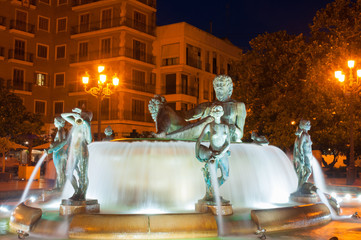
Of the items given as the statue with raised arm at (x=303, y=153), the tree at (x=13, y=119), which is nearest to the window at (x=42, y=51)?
the tree at (x=13, y=119)

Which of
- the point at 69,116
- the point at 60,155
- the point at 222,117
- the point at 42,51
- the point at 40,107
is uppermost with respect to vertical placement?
the point at 42,51

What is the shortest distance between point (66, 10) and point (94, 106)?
11.6 m

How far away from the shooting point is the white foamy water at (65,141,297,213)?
7789 mm

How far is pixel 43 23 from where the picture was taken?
4625 centimetres

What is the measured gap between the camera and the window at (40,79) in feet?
148

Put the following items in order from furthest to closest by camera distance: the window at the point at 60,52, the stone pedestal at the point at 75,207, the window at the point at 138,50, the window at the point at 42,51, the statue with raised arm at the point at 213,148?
1. the window at the point at 60,52
2. the window at the point at 42,51
3. the window at the point at 138,50
4. the statue with raised arm at the point at 213,148
5. the stone pedestal at the point at 75,207

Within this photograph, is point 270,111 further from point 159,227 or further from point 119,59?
point 159,227

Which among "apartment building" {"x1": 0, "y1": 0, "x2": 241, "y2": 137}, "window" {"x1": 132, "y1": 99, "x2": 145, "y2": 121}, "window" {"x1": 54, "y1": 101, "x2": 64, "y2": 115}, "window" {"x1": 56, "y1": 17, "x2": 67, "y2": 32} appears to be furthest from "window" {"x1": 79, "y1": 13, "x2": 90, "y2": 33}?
"window" {"x1": 132, "y1": 99, "x2": 145, "y2": 121}

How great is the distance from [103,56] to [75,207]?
37.5 metres

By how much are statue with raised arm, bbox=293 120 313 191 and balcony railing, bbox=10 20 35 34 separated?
39.6 meters

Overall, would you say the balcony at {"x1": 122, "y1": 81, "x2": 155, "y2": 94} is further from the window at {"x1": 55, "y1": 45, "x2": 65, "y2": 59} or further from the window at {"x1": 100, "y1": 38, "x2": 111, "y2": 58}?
the window at {"x1": 55, "y1": 45, "x2": 65, "y2": 59}

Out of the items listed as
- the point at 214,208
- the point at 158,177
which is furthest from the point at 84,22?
the point at 214,208

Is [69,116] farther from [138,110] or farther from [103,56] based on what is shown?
[103,56]

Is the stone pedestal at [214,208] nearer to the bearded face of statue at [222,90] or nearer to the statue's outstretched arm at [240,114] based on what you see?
the statue's outstretched arm at [240,114]
